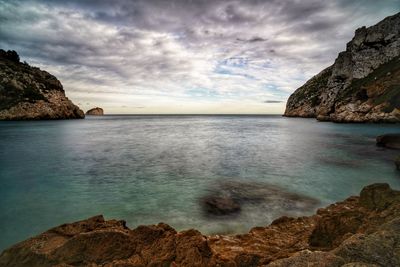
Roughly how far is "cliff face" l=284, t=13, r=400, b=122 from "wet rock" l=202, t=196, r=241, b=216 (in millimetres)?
63674

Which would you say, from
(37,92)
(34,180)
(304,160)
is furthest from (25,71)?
(304,160)

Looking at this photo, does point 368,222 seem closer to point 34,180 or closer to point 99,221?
point 99,221

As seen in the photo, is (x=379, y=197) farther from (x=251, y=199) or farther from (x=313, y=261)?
(x=313, y=261)

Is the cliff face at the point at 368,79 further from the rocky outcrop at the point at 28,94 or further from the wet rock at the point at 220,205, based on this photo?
the rocky outcrop at the point at 28,94

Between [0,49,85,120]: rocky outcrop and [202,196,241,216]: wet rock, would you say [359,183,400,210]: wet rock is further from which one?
[0,49,85,120]: rocky outcrop

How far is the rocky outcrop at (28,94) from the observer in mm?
89981

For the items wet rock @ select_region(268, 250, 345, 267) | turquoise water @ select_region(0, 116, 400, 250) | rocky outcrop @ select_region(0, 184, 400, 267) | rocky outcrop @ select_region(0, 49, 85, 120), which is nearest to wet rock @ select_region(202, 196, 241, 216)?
turquoise water @ select_region(0, 116, 400, 250)

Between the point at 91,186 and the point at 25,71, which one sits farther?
the point at 25,71

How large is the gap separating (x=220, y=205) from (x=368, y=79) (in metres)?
84.6

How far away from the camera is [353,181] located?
47.5 ft

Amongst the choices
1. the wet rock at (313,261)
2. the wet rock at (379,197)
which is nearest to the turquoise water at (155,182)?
the wet rock at (379,197)

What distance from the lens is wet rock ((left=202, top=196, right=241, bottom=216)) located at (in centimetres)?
963

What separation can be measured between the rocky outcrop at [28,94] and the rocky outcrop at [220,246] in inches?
4133

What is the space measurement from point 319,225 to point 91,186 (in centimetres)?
1191
